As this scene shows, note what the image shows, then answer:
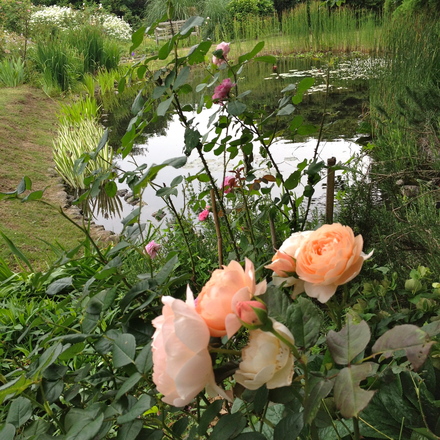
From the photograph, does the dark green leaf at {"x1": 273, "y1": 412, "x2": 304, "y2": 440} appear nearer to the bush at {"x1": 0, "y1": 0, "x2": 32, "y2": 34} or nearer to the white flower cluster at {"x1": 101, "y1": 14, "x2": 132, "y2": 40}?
the bush at {"x1": 0, "y1": 0, "x2": 32, "y2": 34}

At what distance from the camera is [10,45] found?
967 cm

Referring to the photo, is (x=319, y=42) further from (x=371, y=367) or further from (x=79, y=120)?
(x=371, y=367)

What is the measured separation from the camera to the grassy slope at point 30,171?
3.11 m

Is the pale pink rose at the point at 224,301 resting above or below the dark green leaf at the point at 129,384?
above

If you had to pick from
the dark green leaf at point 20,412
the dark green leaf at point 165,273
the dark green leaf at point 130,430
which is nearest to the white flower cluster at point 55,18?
→ the dark green leaf at point 165,273

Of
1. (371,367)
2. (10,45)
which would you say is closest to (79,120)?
(371,367)

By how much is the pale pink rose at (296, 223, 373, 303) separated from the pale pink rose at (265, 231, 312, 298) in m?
0.01

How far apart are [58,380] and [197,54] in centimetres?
64

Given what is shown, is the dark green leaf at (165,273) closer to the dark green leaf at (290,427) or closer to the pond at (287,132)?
the dark green leaf at (290,427)

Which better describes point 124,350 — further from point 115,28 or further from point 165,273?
point 115,28

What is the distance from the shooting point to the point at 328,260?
453mm

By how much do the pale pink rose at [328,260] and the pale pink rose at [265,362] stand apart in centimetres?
10

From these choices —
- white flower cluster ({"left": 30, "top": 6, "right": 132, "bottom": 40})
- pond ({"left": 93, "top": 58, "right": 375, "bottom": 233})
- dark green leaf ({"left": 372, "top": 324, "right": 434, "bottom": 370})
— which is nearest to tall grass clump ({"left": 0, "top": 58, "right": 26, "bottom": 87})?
pond ({"left": 93, "top": 58, "right": 375, "bottom": 233})

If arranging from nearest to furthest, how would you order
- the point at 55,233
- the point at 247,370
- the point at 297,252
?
the point at 247,370 < the point at 297,252 < the point at 55,233
